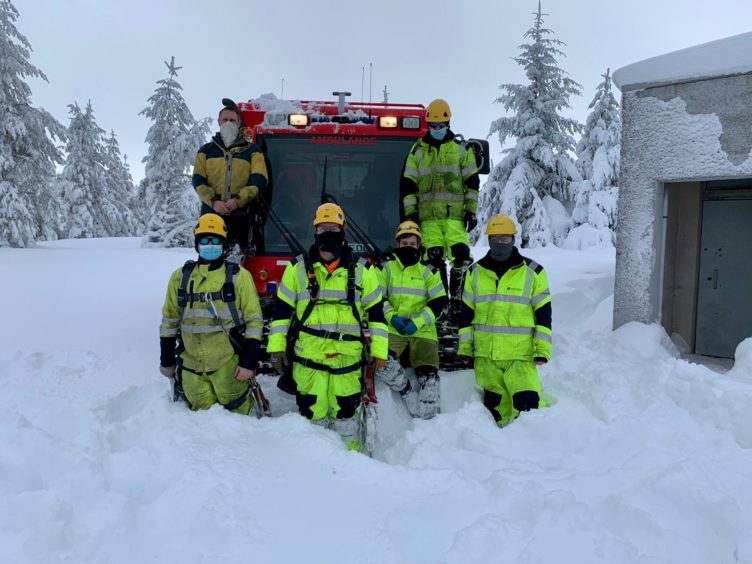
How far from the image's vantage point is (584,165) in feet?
93.9

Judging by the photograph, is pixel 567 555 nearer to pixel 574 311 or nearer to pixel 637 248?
pixel 637 248

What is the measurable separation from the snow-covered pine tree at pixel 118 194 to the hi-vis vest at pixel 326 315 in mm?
44116

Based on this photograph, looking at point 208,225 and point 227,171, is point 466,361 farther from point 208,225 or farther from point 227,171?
point 227,171

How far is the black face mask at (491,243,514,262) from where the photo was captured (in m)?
5.12

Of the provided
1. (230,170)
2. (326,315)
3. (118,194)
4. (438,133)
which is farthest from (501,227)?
(118,194)

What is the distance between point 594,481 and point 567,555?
0.81m

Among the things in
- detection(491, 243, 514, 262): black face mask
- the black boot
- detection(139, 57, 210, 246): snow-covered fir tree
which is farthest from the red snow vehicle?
detection(139, 57, 210, 246): snow-covered fir tree

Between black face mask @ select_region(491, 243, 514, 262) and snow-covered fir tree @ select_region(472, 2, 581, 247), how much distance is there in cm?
1998

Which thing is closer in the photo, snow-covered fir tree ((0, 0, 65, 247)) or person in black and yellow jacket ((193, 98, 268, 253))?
person in black and yellow jacket ((193, 98, 268, 253))

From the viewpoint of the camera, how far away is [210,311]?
15.3 ft

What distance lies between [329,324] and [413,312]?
1.21 meters

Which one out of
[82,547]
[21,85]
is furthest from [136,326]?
[21,85]

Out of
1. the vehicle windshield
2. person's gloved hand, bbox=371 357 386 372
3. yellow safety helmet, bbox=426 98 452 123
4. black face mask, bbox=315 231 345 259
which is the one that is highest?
yellow safety helmet, bbox=426 98 452 123

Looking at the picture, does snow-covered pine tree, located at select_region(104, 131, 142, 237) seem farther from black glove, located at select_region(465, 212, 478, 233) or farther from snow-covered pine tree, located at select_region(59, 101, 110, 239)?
black glove, located at select_region(465, 212, 478, 233)
